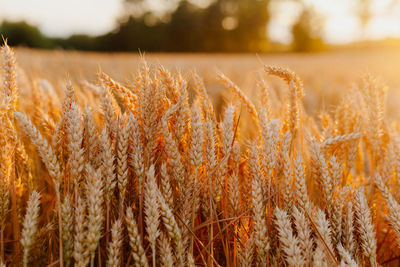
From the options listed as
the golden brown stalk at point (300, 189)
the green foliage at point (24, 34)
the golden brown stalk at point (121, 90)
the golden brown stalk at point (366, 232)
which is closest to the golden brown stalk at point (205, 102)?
the golden brown stalk at point (121, 90)

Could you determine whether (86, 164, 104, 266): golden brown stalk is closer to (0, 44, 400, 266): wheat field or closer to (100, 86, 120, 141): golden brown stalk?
(0, 44, 400, 266): wheat field

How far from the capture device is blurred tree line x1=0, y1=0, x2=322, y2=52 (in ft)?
124

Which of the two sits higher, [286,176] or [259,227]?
[286,176]

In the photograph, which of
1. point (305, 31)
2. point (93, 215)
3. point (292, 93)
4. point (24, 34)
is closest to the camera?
point (93, 215)

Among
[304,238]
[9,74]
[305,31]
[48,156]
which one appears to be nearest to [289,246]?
[304,238]

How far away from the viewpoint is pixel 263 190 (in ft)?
3.68

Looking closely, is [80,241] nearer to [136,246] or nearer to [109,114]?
[136,246]

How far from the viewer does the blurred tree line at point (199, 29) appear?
124ft

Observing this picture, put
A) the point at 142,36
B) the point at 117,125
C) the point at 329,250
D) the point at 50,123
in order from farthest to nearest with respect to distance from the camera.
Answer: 1. the point at 142,36
2. the point at 50,123
3. the point at 117,125
4. the point at 329,250

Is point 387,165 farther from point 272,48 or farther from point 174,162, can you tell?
point 272,48

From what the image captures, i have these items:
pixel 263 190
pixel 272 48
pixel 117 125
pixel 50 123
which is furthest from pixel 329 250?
pixel 272 48

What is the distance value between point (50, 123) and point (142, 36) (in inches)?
1482

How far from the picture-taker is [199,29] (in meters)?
38.2

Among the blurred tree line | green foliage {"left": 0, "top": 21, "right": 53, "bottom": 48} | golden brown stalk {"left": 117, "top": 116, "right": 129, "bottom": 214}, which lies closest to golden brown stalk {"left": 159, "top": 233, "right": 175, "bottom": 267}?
golden brown stalk {"left": 117, "top": 116, "right": 129, "bottom": 214}
